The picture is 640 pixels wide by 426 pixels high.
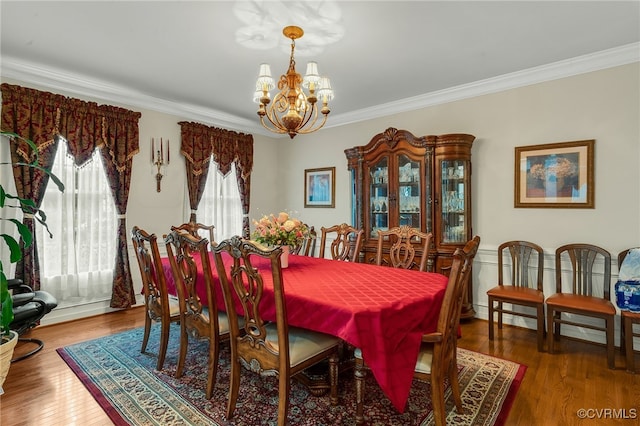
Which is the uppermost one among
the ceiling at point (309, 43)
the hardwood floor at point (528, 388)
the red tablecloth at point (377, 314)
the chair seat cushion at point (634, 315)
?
the ceiling at point (309, 43)

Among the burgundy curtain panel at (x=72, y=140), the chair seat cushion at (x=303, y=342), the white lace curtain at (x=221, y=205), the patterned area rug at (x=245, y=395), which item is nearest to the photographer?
the chair seat cushion at (x=303, y=342)

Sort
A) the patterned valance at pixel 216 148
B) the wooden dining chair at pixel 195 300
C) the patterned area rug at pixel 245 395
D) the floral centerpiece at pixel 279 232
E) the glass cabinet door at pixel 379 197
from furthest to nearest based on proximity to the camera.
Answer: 1. the patterned valance at pixel 216 148
2. the glass cabinet door at pixel 379 197
3. the floral centerpiece at pixel 279 232
4. the wooden dining chair at pixel 195 300
5. the patterned area rug at pixel 245 395

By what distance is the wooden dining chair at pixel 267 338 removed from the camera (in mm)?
1736

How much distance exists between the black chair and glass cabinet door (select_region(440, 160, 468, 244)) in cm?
381

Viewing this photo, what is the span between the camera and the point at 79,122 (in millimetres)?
3711

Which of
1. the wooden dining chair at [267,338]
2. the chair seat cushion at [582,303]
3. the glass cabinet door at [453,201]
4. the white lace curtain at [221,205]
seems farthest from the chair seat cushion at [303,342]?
the white lace curtain at [221,205]

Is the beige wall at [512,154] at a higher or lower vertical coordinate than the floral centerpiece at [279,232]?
higher

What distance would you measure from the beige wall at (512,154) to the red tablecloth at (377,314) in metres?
1.77

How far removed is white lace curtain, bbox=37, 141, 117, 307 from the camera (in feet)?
11.8

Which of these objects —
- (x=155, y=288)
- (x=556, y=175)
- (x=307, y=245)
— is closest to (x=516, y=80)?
(x=556, y=175)

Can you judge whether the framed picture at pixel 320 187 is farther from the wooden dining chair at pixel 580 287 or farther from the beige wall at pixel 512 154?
the wooden dining chair at pixel 580 287

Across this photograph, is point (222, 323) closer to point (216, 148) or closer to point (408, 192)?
point (408, 192)

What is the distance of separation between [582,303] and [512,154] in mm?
1582

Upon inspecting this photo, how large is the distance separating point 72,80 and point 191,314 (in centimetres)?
297
